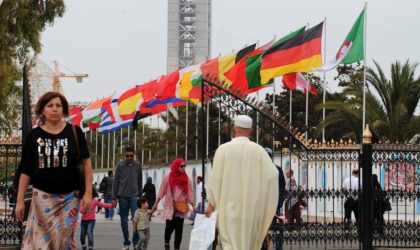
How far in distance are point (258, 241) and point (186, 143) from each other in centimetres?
4768

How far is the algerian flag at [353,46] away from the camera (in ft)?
99.9

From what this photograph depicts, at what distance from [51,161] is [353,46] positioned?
23.4m

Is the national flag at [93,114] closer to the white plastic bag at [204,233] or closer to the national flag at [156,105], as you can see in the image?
the national flag at [156,105]

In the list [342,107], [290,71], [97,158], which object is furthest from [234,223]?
[97,158]

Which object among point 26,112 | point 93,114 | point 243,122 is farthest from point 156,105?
point 243,122

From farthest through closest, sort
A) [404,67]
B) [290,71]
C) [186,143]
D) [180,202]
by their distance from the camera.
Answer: [186,143], [404,67], [290,71], [180,202]

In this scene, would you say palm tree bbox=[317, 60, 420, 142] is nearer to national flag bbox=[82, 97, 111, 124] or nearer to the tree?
the tree

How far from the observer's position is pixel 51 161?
8039 millimetres

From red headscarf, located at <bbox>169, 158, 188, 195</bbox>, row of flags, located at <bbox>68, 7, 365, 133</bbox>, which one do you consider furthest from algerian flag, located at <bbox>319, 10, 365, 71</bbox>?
red headscarf, located at <bbox>169, 158, 188, 195</bbox>

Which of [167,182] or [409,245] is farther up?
[167,182]

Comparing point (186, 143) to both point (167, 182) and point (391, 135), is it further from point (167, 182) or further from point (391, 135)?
point (167, 182)

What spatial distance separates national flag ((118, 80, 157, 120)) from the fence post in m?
28.6

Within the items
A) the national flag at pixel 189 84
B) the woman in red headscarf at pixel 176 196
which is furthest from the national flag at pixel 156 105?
the woman in red headscarf at pixel 176 196

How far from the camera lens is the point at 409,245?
55.8 feet
